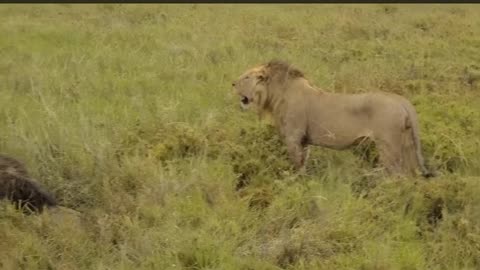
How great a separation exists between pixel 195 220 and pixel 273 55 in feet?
16.7

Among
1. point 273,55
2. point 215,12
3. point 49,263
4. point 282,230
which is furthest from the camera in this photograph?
point 215,12

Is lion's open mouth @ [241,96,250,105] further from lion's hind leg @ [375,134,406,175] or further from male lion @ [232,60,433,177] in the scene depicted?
lion's hind leg @ [375,134,406,175]

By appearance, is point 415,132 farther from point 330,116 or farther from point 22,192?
point 22,192

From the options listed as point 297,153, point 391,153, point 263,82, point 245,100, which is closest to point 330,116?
point 297,153

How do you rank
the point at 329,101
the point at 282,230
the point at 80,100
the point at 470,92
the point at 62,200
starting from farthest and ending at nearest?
the point at 470,92 < the point at 80,100 < the point at 329,101 < the point at 62,200 < the point at 282,230

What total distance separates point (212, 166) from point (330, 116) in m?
1.05

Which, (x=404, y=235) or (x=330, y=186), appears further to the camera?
(x=330, y=186)

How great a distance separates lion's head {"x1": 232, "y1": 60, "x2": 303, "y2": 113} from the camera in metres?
6.00

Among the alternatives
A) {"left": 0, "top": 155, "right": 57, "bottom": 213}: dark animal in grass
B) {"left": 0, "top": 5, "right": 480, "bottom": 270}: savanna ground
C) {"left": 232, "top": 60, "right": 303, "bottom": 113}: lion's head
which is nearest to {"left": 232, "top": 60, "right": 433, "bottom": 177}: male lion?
{"left": 232, "top": 60, "right": 303, "bottom": 113}: lion's head

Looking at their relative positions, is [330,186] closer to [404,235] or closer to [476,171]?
[404,235]

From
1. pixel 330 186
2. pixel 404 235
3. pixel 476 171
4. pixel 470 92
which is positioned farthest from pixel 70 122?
pixel 470 92

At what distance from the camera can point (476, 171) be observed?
5.76m

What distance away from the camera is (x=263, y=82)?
239 inches

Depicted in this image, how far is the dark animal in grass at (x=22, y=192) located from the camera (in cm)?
476
